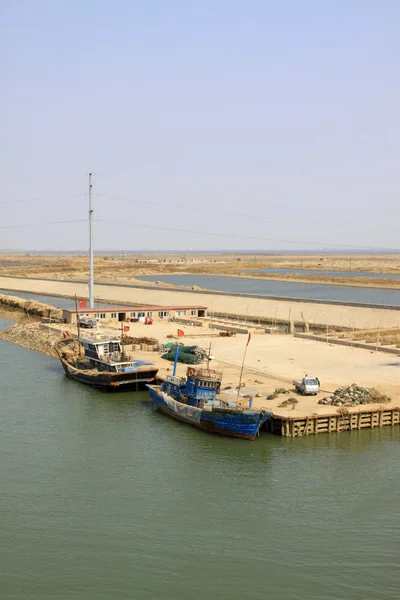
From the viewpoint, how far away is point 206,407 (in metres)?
46.4

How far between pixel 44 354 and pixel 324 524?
166 ft

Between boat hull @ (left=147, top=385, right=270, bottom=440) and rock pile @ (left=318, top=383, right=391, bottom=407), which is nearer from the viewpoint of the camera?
boat hull @ (left=147, top=385, right=270, bottom=440)

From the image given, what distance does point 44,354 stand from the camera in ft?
257

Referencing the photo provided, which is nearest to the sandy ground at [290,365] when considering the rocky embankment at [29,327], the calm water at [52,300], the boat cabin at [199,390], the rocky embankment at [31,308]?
the boat cabin at [199,390]

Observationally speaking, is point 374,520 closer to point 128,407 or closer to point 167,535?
point 167,535

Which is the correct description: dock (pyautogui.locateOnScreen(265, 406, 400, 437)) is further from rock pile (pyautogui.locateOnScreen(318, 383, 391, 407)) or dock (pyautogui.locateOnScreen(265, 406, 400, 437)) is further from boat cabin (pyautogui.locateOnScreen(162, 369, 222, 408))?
boat cabin (pyautogui.locateOnScreen(162, 369, 222, 408))

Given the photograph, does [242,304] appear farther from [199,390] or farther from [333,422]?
[333,422]

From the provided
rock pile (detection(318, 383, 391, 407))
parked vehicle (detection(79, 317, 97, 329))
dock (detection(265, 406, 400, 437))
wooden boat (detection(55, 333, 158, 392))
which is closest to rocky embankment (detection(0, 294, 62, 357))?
parked vehicle (detection(79, 317, 97, 329))

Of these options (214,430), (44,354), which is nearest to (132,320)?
(44,354)

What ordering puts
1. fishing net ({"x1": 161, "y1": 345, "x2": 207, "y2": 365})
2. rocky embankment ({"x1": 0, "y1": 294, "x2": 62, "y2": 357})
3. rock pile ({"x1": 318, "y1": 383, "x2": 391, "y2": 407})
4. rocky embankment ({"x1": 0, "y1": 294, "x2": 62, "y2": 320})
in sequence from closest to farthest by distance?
rock pile ({"x1": 318, "y1": 383, "x2": 391, "y2": 407})
fishing net ({"x1": 161, "y1": 345, "x2": 207, "y2": 365})
rocky embankment ({"x1": 0, "y1": 294, "x2": 62, "y2": 357})
rocky embankment ({"x1": 0, "y1": 294, "x2": 62, "y2": 320})

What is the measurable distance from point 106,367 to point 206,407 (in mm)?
16390

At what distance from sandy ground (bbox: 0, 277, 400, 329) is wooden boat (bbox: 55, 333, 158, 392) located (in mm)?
41113

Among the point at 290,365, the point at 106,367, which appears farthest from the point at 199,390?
the point at 290,365

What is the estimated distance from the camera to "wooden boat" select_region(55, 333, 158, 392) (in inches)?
2286
